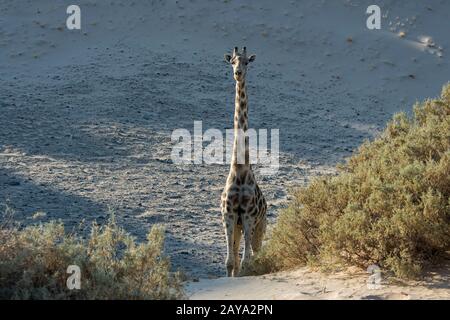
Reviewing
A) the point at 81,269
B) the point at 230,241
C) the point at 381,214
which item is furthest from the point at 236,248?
the point at 81,269

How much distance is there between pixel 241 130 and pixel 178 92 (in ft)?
33.0

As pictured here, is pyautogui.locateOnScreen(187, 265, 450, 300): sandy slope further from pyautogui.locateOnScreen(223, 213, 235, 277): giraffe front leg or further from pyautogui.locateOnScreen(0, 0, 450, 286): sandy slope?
pyautogui.locateOnScreen(0, 0, 450, 286): sandy slope

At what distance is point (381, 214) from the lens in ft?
24.9

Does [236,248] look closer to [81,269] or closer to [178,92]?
[81,269]

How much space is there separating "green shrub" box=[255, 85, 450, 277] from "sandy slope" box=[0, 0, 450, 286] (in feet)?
5.61

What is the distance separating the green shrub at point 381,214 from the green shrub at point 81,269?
6.16 ft

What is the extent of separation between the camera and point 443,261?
24.7 ft

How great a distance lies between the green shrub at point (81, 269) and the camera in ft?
19.7

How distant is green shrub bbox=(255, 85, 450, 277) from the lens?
729 cm

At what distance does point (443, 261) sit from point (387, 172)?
102 cm

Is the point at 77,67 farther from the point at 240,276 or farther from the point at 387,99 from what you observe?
the point at 240,276

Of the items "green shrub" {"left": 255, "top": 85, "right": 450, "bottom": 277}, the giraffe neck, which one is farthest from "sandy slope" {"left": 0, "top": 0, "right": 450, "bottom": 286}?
"green shrub" {"left": 255, "top": 85, "right": 450, "bottom": 277}
